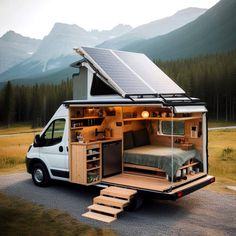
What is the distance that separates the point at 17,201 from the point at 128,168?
3.90 meters

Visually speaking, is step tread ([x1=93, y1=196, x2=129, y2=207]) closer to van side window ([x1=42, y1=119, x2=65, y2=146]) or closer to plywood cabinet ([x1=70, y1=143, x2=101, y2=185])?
plywood cabinet ([x1=70, y1=143, x2=101, y2=185])

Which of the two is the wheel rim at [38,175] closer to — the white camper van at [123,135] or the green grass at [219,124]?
the white camper van at [123,135]

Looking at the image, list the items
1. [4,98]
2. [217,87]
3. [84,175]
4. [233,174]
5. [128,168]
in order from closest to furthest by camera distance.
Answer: [84,175] → [128,168] → [233,174] → [217,87] → [4,98]

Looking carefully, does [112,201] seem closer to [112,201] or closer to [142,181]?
[112,201]

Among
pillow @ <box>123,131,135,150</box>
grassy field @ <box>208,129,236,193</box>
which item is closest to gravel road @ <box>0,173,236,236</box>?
grassy field @ <box>208,129,236,193</box>

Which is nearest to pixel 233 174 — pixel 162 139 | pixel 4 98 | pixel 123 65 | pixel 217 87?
pixel 162 139

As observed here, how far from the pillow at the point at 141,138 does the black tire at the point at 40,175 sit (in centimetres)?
354

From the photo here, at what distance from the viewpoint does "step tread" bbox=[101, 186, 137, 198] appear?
9.47 meters

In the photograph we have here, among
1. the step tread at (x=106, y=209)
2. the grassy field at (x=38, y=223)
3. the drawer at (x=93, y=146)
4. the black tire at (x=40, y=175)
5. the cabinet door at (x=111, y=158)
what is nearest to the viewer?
the grassy field at (x=38, y=223)

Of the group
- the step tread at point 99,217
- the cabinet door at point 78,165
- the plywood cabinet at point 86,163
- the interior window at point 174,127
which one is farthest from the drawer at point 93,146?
the interior window at point 174,127

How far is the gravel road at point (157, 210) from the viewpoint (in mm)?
8555

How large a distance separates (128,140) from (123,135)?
11.8 inches

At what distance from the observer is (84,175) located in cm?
1074

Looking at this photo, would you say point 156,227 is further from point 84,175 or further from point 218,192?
point 218,192
